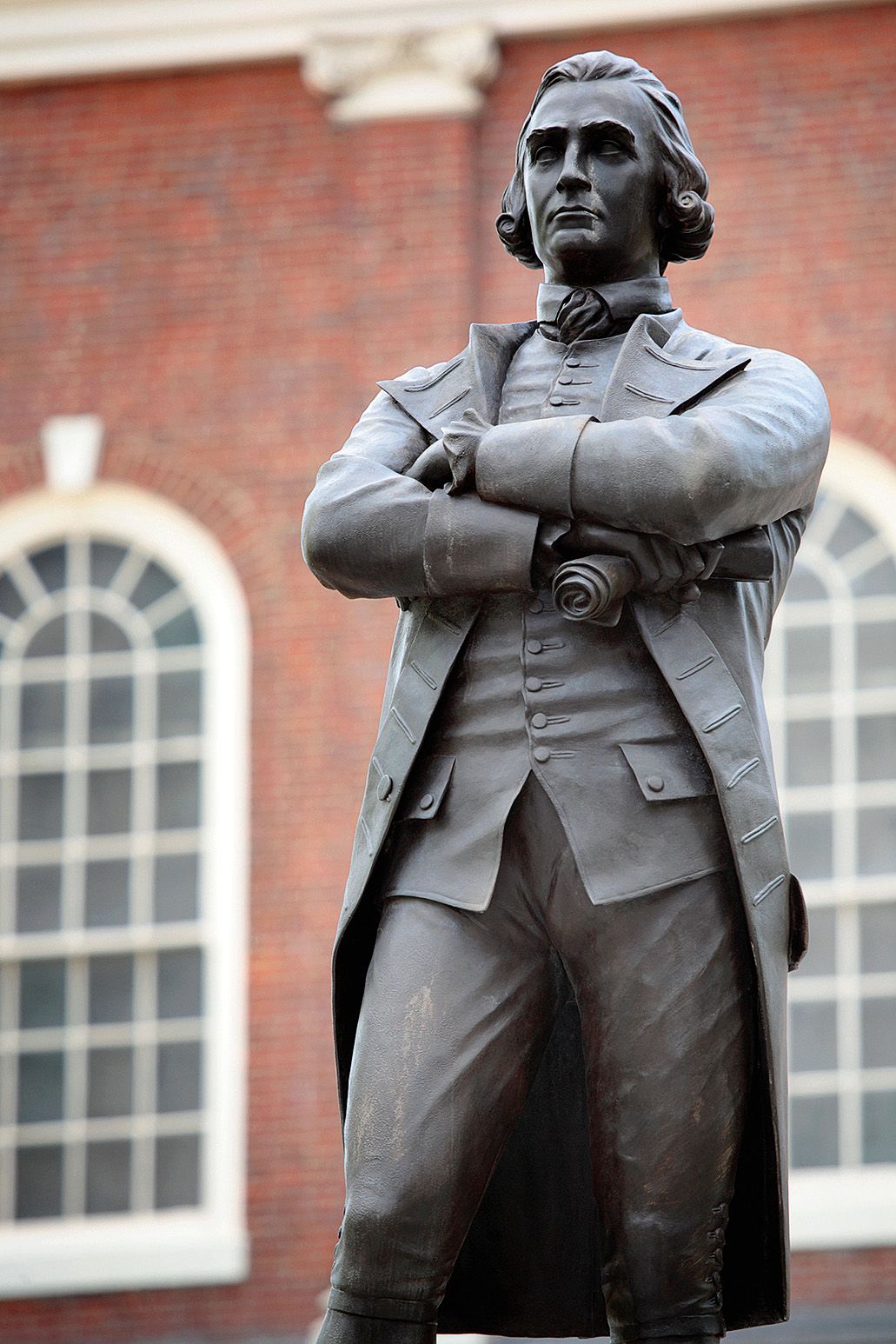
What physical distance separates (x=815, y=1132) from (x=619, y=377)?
9530mm

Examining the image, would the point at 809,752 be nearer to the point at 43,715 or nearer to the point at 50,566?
the point at 43,715

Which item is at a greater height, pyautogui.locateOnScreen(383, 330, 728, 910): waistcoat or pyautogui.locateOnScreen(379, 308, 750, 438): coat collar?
pyautogui.locateOnScreen(379, 308, 750, 438): coat collar

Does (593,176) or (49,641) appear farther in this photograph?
(49,641)

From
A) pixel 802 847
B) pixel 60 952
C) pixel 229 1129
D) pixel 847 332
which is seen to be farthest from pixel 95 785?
pixel 847 332

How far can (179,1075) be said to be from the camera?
43.1 feet

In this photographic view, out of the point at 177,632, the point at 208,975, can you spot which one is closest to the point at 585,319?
the point at 208,975

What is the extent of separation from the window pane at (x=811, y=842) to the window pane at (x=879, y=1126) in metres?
1.14

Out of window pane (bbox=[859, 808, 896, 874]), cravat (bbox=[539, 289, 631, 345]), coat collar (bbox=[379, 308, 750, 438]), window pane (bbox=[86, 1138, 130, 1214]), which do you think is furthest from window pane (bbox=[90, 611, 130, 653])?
cravat (bbox=[539, 289, 631, 345])

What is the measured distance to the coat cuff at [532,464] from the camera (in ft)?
10.9

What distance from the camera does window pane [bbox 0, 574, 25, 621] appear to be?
13789 millimetres

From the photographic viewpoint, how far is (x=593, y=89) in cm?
370

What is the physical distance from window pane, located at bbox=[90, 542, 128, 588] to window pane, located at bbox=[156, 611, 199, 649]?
1.48 feet

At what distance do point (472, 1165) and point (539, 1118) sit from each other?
0.83ft

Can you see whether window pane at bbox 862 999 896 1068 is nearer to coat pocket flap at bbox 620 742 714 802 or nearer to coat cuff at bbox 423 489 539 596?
coat pocket flap at bbox 620 742 714 802
